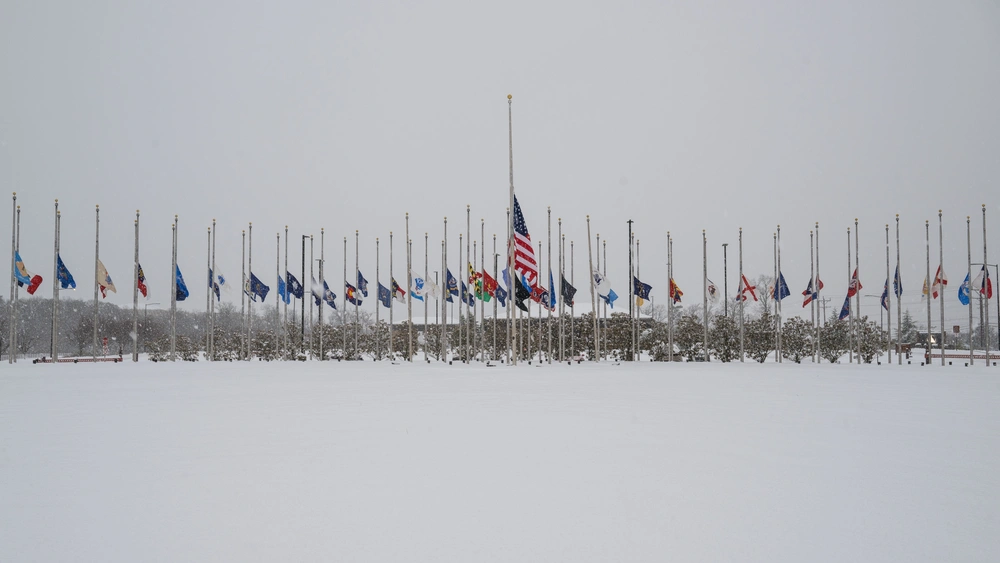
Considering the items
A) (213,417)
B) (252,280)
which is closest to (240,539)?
(213,417)

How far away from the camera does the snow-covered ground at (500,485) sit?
15.0ft

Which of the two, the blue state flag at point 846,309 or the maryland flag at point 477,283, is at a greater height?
the maryland flag at point 477,283

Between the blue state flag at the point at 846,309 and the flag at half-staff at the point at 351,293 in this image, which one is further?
the flag at half-staff at the point at 351,293

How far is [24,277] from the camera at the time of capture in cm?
3481

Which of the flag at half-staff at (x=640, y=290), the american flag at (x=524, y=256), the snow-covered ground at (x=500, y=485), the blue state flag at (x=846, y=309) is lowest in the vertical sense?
the snow-covered ground at (x=500, y=485)

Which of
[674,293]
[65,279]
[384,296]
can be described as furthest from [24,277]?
[674,293]

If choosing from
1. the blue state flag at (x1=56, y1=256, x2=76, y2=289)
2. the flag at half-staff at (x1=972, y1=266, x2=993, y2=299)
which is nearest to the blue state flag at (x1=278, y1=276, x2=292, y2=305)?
the blue state flag at (x1=56, y1=256, x2=76, y2=289)

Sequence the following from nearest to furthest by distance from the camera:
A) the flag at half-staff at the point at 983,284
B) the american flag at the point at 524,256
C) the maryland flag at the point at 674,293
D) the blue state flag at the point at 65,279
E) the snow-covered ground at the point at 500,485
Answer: the snow-covered ground at the point at 500,485 < the american flag at the point at 524,256 < the flag at half-staff at the point at 983,284 < the blue state flag at the point at 65,279 < the maryland flag at the point at 674,293

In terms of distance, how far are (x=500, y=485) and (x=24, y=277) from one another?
1500 inches

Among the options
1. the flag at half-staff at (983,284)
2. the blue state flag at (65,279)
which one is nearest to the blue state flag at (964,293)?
the flag at half-staff at (983,284)

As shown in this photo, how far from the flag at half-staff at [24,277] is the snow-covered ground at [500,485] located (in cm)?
2769

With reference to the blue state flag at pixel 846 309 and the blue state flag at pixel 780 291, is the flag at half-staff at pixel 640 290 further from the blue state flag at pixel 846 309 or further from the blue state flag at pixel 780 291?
the blue state flag at pixel 846 309

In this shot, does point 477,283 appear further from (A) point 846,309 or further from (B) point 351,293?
(A) point 846,309

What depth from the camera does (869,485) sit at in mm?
6070
